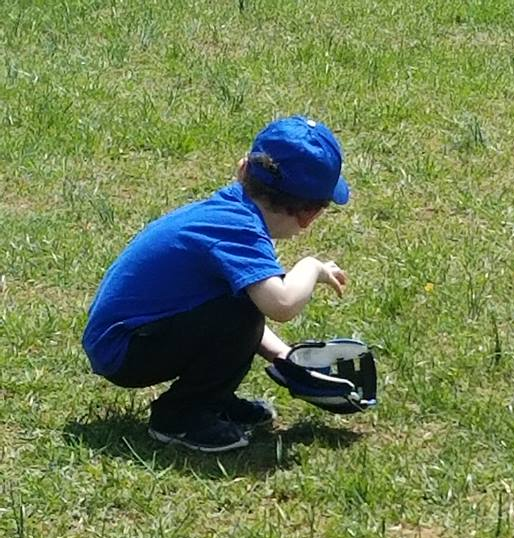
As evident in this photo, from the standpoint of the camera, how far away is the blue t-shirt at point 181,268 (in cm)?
406

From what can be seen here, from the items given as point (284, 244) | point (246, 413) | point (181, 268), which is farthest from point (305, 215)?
point (284, 244)

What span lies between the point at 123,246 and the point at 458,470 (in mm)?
2085

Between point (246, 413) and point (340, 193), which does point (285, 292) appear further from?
point (246, 413)

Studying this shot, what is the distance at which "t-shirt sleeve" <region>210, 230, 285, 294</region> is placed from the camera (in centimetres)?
402

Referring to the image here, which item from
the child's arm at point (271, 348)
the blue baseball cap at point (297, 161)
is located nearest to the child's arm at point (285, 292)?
the blue baseball cap at point (297, 161)

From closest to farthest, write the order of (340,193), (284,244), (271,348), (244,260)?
(244,260) → (340,193) → (271,348) → (284,244)

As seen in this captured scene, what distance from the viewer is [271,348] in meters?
4.51

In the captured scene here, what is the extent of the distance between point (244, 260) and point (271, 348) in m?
0.54

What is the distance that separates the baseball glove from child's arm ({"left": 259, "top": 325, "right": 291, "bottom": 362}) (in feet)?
0.25

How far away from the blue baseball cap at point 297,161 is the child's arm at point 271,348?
533 mm

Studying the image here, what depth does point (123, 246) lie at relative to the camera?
5.72 metres

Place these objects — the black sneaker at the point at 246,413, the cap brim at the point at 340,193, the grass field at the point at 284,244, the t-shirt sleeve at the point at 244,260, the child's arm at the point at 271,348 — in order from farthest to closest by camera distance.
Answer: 1. the child's arm at the point at 271,348
2. the black sneaker at the point at 246,413
3. the cap brim at the point at 340,193
4. the t-shirt sleeve at the point at 244,260
5. the grass field at the point at 284,244

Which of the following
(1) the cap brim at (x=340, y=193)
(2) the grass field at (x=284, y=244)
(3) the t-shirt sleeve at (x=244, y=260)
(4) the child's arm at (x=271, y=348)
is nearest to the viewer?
(2) the grass field at (x=284, y=244)

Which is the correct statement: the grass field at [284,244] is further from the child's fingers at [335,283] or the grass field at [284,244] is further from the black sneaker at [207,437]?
the child's fingers at [335,283]
